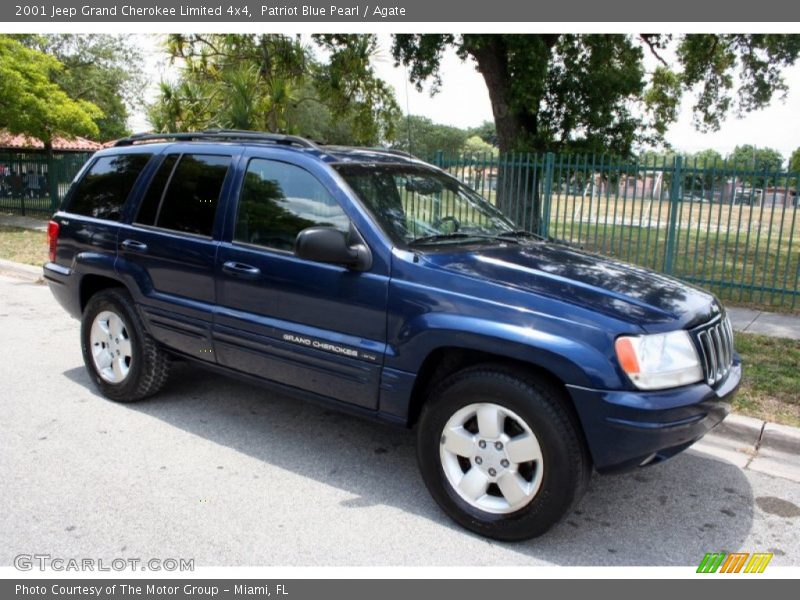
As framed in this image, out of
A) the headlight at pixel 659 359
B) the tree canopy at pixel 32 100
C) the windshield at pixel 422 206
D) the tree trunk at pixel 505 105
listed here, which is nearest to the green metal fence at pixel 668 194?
the tree trunk at pixel 505 105

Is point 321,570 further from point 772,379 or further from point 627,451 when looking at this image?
point 772,379

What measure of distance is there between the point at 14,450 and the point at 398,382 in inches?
98.4

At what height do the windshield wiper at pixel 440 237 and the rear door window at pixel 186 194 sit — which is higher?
the rear door window at pixel 186 194

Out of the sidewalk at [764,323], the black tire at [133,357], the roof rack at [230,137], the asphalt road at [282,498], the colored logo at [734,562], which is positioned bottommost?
the colored logo at [734,562]

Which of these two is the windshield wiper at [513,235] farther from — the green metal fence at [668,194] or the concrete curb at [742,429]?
the green metal fence at [668,194]

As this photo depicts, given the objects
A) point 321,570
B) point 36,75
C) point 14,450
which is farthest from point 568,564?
point 36,75

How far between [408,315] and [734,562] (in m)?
1.94

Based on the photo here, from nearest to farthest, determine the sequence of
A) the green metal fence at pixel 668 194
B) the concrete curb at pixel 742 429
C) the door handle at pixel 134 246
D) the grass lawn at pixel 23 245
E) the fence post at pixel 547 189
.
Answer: the concrete curb at pixel 742 429
the door handle at pixel 134 246
the green metal fence at pixel 668 194
the fence post at pixel 547 189
the grass lawn at pixel 23 245

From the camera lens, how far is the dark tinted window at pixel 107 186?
504cm

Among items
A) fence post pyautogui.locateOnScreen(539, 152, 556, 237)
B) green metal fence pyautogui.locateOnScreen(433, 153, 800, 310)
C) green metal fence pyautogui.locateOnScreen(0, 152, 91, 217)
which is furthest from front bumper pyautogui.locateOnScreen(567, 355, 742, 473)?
green metal fence pyautogui.locateOnScreen(0, 152, 91, 217)

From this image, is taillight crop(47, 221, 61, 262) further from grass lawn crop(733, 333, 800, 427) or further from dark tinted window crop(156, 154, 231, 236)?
grass lawn crop(733, 333, 800, 427)

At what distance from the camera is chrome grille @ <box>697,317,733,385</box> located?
3334mm

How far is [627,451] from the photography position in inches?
120

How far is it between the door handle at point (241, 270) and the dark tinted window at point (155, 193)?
0.90 meters
